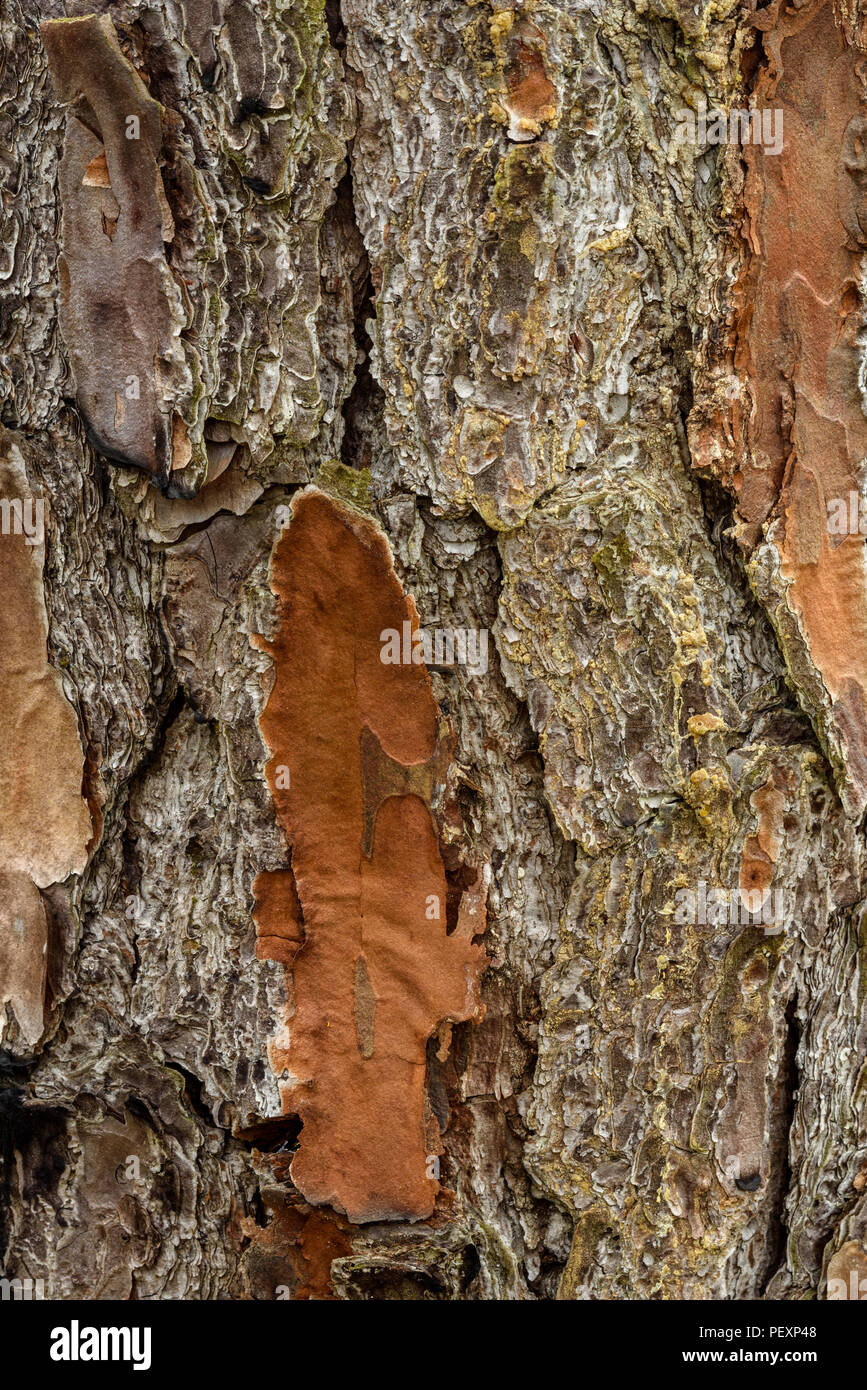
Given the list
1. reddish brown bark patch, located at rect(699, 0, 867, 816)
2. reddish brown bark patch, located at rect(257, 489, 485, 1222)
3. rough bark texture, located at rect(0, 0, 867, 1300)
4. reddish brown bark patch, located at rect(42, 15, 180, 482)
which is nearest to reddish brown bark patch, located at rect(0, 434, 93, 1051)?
rough bark texture, located at rect(0, 0, 867, 1300)

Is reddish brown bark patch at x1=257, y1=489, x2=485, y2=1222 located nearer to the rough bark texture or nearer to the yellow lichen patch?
the rough bark texture

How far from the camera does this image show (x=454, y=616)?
4.49ft

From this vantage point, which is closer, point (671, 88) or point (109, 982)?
point (671, 88)

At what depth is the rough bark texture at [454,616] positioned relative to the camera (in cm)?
129

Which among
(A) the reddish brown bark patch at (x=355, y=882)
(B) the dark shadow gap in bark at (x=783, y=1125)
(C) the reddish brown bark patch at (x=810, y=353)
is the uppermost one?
(C) the reddish brown bark patch at (x=810, y=353)

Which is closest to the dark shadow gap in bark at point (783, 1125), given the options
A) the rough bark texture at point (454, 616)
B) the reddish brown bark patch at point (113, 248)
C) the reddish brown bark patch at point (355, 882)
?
the rough bark texture at point (454, 616)

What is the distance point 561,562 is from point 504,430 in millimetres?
186

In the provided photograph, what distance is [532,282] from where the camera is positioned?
1292 mm

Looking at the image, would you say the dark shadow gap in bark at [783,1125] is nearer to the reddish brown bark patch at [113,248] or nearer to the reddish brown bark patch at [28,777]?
the reddish brown bark patch at [28,777]

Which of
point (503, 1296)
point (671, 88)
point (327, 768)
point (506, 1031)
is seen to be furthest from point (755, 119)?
point (503, 1296)

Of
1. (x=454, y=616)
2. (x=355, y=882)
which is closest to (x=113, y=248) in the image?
(x=454, y=616)

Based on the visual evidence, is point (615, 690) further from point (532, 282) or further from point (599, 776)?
point (532, 282)

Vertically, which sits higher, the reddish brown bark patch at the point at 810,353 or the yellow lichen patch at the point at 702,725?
the reddish brown bark patch at the point at 810,353

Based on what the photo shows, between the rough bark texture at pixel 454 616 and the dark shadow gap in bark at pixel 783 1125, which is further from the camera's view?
the dark shadow gap in bark at pixel 783 1125
